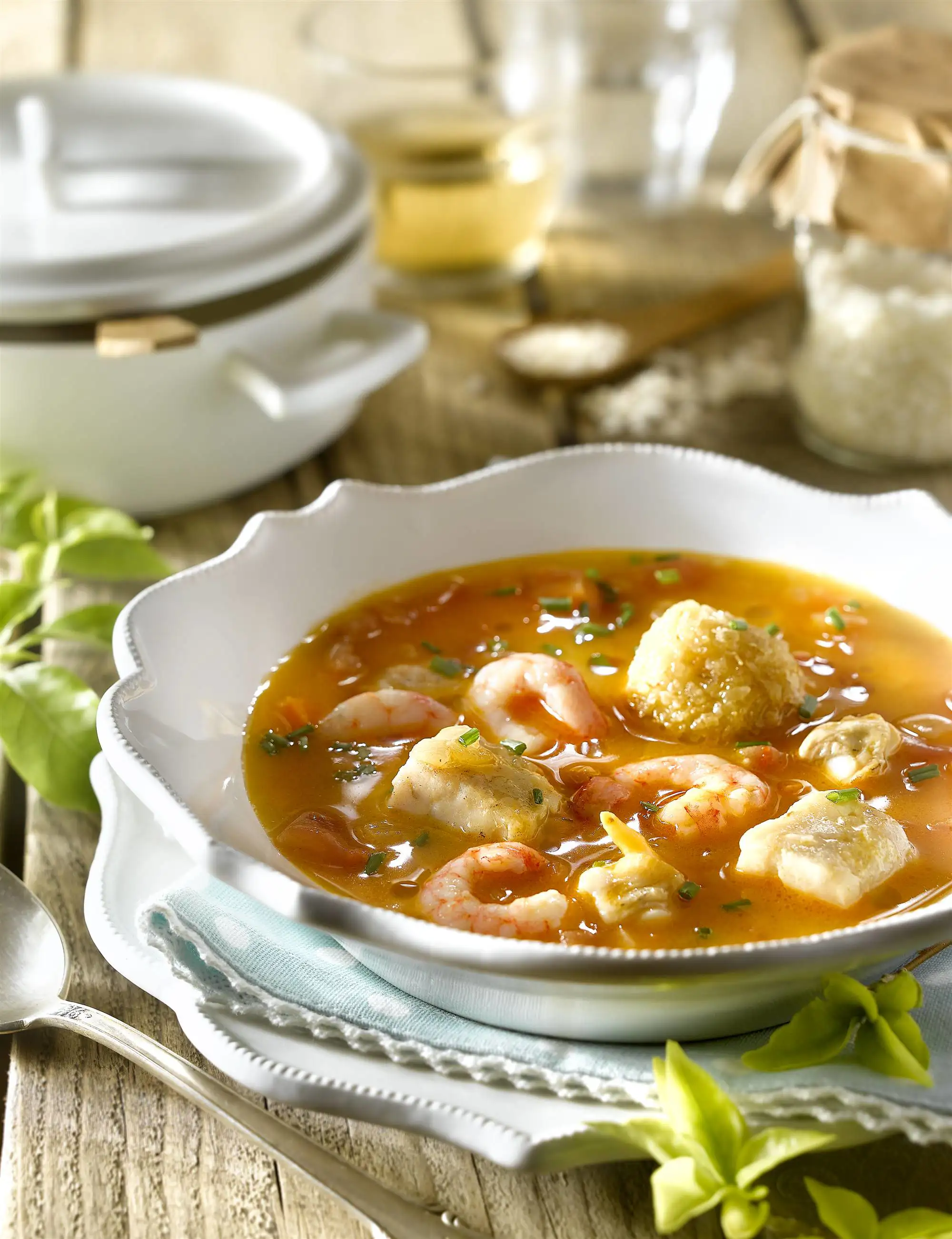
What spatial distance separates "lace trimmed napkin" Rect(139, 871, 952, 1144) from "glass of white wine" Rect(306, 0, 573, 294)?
215 cm

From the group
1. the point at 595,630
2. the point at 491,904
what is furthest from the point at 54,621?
the point at 491,904

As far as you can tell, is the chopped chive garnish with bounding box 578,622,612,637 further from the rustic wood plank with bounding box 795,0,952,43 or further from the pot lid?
the rustic wood plank with bounding box 795,0,952,43

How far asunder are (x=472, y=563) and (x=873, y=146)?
45.1 inches

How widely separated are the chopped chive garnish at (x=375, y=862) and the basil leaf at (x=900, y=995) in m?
0.55

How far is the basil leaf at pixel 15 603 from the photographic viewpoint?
2357 mm

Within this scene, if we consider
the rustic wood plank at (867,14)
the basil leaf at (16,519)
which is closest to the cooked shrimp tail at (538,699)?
the basil leaf at (16,519)

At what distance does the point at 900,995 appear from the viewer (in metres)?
1.50

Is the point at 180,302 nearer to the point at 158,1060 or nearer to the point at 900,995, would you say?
the point at 158,1060

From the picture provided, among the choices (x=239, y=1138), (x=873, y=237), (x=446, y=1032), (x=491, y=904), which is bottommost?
(x=239, y=1138)

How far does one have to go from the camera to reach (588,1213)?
1517 mm

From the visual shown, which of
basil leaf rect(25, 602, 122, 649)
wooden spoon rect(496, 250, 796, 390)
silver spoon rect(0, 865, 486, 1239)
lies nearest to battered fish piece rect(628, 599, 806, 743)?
silver spoon rect(0, 865, 486, 1239)

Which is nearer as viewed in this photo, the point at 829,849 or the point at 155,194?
the point at 829,849

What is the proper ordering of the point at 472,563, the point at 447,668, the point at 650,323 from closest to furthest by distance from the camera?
the point at 447,668, the point at 472,563, the point at 650,323

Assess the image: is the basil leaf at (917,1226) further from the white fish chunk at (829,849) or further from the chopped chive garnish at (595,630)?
the chopped chive garnish at (595,630)
